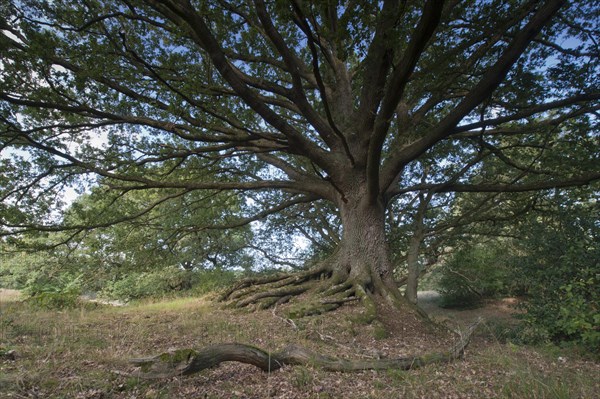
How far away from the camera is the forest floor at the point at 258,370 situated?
301cm

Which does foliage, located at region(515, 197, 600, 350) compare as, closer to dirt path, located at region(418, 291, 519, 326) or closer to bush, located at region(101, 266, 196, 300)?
dirt path, located at region(418, 291, 519, 326)

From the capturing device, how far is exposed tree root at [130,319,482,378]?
313cm

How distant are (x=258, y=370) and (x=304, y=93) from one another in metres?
5.31

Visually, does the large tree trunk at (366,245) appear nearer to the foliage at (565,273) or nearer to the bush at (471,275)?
the foliage at (565,273)

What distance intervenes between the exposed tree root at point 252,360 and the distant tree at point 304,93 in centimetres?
321

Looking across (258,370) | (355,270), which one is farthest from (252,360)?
(355,270)

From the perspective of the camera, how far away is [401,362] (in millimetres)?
3971

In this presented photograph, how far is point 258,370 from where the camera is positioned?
12.1ft

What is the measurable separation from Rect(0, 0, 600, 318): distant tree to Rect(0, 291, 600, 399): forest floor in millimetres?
1588

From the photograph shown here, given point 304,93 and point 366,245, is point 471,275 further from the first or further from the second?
point 304,93

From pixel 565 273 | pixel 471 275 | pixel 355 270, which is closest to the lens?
pixel 565 273

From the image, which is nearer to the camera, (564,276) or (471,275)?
(564,276)

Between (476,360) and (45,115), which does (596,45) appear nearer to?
(476,360)

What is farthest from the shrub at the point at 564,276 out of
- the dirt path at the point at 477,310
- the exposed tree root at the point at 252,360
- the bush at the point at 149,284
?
the bush at the point at 149,284
